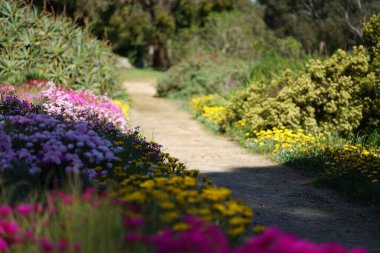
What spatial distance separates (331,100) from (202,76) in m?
10.8

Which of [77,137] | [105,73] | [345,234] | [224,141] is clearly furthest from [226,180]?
[105,73]

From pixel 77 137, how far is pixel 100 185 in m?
0.58

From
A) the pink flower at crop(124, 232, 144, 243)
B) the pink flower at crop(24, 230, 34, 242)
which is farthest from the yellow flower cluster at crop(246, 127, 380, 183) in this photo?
the pink flower at crop(24, 230, 34, 242)

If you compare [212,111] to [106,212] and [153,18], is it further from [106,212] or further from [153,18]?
[153,18]

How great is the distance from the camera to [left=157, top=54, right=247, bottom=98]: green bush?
20.3 meters

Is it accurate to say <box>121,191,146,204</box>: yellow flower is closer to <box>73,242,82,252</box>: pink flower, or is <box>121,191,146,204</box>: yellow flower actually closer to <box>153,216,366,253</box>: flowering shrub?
<box>73,242,82,252</box>: pink flower

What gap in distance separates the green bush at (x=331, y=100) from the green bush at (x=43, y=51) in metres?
5.10

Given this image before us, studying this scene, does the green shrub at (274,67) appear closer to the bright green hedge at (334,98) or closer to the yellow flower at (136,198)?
the bright green hedge at (334,98)

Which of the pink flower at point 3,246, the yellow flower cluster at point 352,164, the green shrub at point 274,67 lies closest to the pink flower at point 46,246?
the pink flower at point 3,246

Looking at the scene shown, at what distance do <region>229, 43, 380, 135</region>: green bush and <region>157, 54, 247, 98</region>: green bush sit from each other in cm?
766

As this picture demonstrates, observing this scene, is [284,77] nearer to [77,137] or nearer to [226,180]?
[226,180]

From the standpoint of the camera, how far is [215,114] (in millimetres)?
14969

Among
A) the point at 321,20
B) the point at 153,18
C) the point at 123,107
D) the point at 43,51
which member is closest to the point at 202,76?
the point at 123,107

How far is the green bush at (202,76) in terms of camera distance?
2034 centimetres
